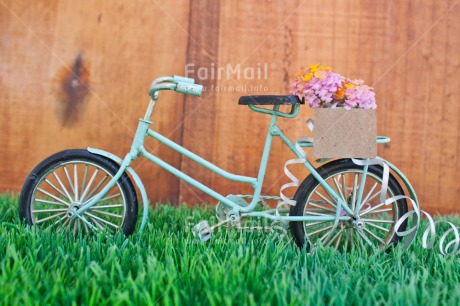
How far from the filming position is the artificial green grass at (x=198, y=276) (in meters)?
1.51

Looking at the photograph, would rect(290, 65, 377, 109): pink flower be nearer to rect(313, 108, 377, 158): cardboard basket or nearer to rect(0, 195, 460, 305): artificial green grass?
rect(313, 108, 377, 158): cardboard basket

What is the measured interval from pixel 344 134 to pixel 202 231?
758mm

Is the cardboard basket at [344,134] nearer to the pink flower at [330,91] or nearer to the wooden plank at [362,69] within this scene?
the pink flower at [330,91]

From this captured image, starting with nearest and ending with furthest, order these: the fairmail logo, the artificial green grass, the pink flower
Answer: the artificial green grass
the pink flower
the fairmail logo

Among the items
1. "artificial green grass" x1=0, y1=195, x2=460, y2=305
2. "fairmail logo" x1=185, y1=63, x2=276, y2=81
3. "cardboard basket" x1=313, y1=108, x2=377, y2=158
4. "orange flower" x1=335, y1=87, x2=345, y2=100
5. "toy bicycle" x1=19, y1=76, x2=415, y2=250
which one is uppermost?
"fairmail logo" x1=185, y1=63, x2=276, y2=81

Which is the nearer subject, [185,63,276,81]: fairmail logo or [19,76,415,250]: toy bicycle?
[19,76,415,250]: toy bicycle

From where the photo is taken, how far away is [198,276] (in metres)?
1.69

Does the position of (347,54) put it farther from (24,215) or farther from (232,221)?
(24,215)

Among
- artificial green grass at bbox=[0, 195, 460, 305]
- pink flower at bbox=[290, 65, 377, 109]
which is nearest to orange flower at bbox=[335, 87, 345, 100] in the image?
pink flower at bbox=[290, 65, 377, 109]

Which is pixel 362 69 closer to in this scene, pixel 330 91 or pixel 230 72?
pixel 230 72

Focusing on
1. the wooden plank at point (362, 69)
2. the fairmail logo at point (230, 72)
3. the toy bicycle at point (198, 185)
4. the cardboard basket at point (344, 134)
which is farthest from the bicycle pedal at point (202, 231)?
the fairmail logo at point (230, 72)

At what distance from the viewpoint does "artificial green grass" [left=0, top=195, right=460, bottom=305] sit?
1.51 m

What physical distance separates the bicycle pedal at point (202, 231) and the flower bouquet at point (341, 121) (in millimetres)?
583

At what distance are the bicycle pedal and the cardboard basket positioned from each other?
58 cm
